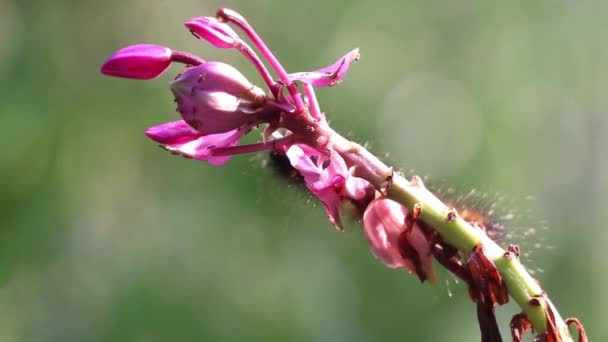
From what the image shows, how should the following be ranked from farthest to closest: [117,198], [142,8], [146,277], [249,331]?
[142,8], [117,198], [146,277], [249,331]

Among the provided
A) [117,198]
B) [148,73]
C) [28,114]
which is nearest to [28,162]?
[28,114]

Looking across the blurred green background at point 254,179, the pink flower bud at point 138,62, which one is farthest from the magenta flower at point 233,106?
the blurred green background at point 254,179

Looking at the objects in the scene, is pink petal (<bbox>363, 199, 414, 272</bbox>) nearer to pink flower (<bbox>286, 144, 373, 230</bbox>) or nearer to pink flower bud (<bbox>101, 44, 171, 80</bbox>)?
pink flower (<bbox>286, 144, 373, 230</bbox>)

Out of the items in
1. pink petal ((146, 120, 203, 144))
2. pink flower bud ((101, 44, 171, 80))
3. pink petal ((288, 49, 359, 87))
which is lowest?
pink petal ((146, 120, 203, 144))

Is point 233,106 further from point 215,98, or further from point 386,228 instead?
point 386,228

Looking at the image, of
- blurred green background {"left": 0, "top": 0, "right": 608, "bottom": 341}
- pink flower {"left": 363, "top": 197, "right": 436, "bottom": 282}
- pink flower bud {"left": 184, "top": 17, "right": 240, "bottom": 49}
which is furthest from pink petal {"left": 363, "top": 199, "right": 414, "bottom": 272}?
blurred green background {"left": 0, "top": 0, "right": 608, "bottom": 341}

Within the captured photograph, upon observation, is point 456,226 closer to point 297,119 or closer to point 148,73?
point 297,119

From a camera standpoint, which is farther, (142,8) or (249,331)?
(142,8)

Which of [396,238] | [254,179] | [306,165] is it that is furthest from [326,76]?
[254,179]
